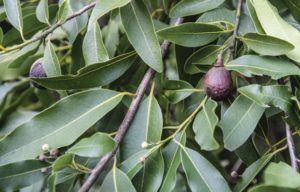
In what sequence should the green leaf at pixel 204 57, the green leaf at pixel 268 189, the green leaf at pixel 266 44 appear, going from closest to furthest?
the green leaf at pixel 268 189, the green leaf at pixel 266 44, the green leaf at pixel 204 57

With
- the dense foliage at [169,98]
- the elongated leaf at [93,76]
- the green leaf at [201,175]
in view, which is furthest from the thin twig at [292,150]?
the elongated leaf at [93,76]

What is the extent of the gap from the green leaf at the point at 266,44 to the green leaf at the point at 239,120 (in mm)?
80

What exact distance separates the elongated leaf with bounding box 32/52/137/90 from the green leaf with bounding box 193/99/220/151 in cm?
18

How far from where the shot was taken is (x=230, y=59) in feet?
2.77

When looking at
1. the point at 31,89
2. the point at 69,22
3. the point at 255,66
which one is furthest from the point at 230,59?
the point at 31,89

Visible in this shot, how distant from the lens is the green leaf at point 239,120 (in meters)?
0.79

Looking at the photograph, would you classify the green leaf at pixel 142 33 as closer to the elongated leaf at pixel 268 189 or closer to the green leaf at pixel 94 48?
the green leaf at pixel 94 48

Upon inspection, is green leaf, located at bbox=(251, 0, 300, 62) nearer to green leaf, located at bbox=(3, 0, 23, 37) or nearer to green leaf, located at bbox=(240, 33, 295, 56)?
green leaf, located at bbox=(240, 33, 295, 56)

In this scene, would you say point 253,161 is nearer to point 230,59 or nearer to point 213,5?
point 230,59

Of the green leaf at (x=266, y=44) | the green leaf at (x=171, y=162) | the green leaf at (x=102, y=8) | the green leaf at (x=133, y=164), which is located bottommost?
the green leaf at (x=171, y=162)

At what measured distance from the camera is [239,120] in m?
0.80

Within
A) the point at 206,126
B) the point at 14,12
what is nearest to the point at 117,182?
the point at 206,126

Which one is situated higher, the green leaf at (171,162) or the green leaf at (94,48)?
the green leaf at (94,48)

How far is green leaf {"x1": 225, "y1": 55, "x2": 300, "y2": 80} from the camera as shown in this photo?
0.76 m
